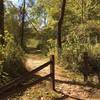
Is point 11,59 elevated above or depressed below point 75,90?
above

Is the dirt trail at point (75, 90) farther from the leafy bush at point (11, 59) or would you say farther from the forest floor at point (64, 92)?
the leafy bush at point (11, 59)

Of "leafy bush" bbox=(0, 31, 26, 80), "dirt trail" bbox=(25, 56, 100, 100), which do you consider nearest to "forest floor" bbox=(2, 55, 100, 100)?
"dirt trail" bbox=(25, 56, 100, 100)

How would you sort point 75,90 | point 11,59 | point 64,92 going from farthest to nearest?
point 11,59, point 75,90, point 64,92

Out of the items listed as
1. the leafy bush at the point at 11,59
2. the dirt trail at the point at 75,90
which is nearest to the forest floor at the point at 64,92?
the dirt trail at the point at 75,90

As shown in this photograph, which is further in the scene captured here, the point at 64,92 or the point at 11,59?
the point at 11,59

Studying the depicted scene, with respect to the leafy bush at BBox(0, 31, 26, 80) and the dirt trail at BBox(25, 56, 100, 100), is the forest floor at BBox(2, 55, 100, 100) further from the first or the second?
the leafy bush at BBox(0, 31, 26, 80)

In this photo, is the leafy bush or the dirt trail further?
the leafy bush

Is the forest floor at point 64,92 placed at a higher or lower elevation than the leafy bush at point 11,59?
lower

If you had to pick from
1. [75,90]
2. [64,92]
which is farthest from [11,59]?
[75,90]

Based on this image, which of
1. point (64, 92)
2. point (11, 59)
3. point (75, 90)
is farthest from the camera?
point (11, 59)

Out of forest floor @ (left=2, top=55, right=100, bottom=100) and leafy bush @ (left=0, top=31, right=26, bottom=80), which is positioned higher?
leafy bush @ (left=0, top=31, right=26, bottom=80)

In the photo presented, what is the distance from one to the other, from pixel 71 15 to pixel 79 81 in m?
18.7

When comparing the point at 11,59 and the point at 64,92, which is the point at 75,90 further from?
the point at 11,59

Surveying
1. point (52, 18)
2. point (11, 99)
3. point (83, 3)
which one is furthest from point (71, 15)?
point (11, 99)
